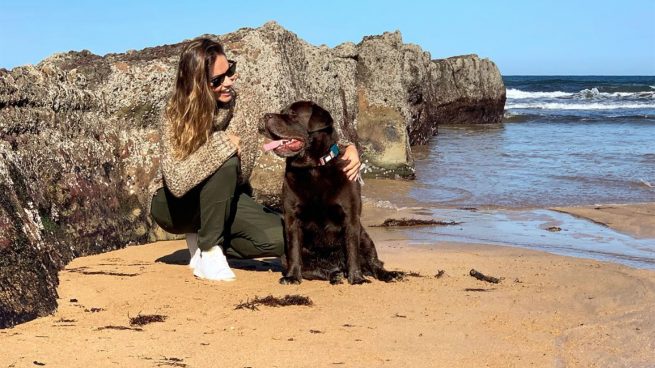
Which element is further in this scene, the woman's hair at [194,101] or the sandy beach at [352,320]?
the woman's hair at [194,101]

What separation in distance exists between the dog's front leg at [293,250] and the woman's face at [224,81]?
2.85ft

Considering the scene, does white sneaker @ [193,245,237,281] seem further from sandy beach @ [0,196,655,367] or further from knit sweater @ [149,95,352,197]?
knit sweater @ [149,95,352,197]

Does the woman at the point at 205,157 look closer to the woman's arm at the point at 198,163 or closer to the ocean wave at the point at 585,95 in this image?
the woman's arm at the point at 198,163

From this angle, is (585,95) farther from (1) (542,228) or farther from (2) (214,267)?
(2) (214,267)

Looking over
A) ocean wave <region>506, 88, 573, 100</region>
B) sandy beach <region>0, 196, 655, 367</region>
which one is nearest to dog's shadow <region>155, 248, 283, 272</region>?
sandy beach <region>0, 196, 655, 367</region>

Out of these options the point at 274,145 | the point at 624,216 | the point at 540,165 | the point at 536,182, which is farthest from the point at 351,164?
the point at 540,165

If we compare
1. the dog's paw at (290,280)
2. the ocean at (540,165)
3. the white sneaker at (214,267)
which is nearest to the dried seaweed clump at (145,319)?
the white sneaker at (214,267)

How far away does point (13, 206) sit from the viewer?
14.4ft

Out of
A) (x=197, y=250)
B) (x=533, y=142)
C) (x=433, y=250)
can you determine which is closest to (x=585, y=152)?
(x=533, y=142)

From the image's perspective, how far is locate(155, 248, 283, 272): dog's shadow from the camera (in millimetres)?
5793

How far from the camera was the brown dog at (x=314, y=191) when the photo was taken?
508 cm

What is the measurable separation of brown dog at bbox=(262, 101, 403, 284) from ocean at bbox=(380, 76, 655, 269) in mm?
2133

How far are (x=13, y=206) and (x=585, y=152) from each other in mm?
13570

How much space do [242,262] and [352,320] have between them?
204 cm
